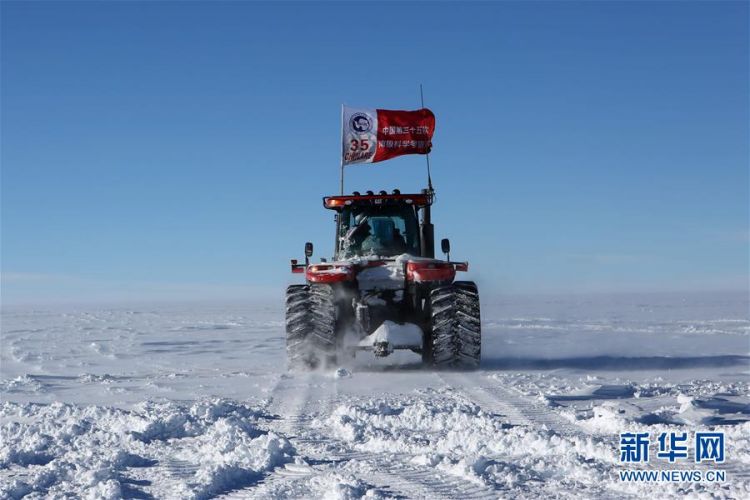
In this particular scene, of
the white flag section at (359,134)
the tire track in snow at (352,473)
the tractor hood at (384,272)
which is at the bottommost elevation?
the tire track in snow at (352,473)

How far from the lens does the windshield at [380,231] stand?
1081 cm

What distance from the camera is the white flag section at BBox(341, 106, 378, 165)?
515 inches

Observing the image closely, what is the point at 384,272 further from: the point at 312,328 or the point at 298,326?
the point at 298,326

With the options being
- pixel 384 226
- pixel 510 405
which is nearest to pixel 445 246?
pixel 384 226

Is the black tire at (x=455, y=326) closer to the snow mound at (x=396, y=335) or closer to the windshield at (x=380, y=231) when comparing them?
the snow mound at (x=396, y=335)

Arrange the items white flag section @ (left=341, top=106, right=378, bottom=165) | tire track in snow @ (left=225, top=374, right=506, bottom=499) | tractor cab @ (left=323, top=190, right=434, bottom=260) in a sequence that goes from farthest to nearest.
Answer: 1. white flag section @ (left=341, top=106, right=378, bottom=165)
2. tractor cab @ (left=323, top=190, right=434, bottom=260)
3. tire track in snow @ (left=225, top=374, right=506, bottom=499)

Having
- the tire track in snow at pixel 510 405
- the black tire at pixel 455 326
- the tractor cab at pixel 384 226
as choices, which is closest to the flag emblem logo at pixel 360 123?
the tractor cab at pixel 384 226

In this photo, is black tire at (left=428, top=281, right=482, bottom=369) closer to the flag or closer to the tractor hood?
the tractor hood

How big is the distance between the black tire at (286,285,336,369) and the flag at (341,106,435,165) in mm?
4141

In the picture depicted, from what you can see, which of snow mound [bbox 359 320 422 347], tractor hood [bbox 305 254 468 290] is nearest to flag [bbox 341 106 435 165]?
tractor hood [bbox 305 254 468 290]

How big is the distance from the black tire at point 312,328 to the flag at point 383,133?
4.14 m

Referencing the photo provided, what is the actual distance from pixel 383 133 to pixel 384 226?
293 centimetres

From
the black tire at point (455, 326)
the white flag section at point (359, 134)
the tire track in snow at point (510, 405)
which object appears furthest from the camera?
the white flag section at point (359, 134)

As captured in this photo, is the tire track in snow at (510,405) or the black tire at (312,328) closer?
the tire track in snow at (510,405)
